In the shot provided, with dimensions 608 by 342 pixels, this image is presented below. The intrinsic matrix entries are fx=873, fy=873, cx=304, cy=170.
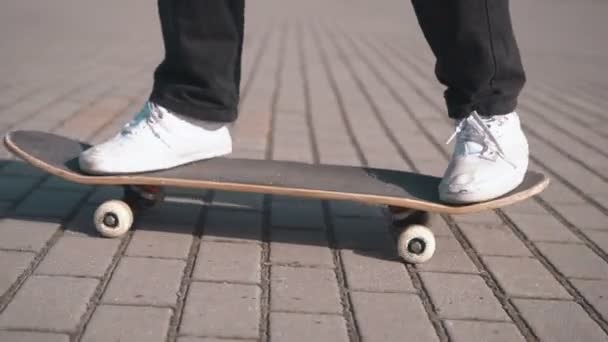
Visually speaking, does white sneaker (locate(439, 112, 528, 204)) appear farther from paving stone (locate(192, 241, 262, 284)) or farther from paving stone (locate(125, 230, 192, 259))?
paving stone (locate(125, 230, 192, 259))

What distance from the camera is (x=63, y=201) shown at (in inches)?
118

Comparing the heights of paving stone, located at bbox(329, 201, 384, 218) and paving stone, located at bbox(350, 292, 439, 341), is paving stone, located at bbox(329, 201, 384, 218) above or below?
below

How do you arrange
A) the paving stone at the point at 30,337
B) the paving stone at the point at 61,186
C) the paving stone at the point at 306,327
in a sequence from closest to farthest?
1. the paving stone at the point at 30,337
2. the paving stone at the point at 306,327
3. the paving stone at the point at 61,186

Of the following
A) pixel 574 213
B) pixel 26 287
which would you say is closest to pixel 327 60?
pixel 574 213

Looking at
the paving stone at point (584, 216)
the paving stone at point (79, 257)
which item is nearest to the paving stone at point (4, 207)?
the paving stone at point (79, 257)

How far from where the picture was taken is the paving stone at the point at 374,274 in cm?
240

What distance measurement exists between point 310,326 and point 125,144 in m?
0.88

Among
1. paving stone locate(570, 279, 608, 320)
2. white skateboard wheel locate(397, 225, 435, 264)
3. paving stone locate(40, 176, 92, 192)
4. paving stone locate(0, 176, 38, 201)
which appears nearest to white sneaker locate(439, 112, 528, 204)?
white skateboard wheel locate(397, 225, 435, 264)

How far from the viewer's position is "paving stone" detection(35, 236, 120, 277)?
7.81 feet

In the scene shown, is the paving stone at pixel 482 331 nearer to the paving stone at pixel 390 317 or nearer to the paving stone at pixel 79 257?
the paving stone at pixel 390 317

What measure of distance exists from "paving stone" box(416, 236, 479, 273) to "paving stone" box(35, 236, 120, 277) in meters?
0.92

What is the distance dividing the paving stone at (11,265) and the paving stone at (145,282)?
25cm

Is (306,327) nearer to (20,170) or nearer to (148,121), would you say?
(148,121)

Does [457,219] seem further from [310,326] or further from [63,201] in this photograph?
[63,201]
